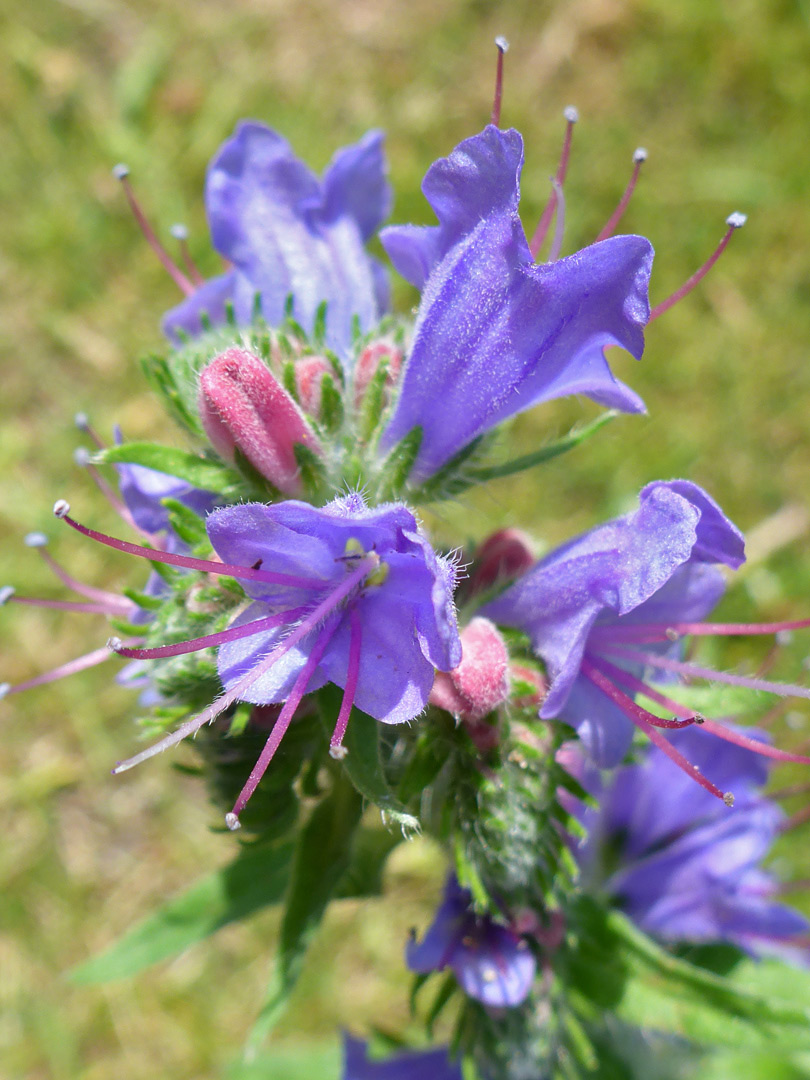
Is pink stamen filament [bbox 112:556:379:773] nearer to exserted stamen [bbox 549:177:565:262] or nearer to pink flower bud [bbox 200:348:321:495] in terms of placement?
pink flower bud [bbox 200:348:321:495]

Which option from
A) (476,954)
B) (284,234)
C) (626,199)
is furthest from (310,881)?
(626,199)

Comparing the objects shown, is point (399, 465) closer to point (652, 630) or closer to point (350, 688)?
point (350, 688)

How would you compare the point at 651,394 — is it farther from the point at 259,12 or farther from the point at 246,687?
the point at 246,687

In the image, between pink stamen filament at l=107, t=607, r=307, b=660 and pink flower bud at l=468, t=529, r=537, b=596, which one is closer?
pink stamen filament at l=107, t=607, r=307, b=660

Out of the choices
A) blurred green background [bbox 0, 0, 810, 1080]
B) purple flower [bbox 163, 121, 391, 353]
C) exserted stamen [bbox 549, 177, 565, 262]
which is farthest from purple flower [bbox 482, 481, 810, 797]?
blurred green background [bbox 0, 0, 810, 1080]

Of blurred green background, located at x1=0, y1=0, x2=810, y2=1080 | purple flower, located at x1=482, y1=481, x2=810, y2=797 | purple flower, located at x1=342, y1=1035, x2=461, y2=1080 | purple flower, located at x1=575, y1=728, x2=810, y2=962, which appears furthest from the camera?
blurred green background, located at x1=0, y1=0, x2=810, y2=1080

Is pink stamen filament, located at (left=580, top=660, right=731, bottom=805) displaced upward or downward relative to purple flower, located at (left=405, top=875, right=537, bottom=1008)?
upward
